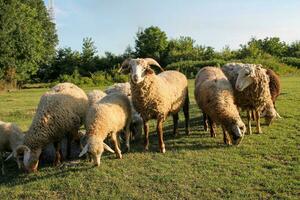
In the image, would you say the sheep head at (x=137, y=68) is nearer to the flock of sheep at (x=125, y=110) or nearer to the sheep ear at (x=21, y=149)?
the flock of sheep at (x=125, y=110)

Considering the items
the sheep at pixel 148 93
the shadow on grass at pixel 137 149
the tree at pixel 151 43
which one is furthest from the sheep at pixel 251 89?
the tree at pixel 151 43

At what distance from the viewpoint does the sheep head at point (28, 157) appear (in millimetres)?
9242

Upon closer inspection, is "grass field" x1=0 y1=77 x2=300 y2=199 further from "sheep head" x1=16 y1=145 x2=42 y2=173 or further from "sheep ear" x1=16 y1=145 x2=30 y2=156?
"sheep ear" x1=16 y1=145 x2=30 y2=156

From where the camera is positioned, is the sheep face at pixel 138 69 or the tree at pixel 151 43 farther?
the tree at pixel 151 43

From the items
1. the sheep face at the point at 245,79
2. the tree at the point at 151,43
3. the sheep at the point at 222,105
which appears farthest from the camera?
the tree at the point at 151,43

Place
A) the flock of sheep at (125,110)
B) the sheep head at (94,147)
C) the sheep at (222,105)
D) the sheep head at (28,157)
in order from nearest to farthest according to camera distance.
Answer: the sheep head at (94,147) < the sheep head at (28,157) < the flock of sheep at (125,110) < the sheep at (222,105)

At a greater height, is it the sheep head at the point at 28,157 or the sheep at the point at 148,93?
the sheep at the point at 148,93

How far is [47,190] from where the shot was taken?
809cm

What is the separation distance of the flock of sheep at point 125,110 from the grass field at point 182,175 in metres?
0.39

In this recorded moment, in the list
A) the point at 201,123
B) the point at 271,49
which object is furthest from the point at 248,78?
the point at 271,49

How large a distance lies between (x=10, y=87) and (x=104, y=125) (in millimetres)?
38133

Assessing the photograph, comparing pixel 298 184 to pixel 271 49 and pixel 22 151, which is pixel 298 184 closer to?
pixel 22 151

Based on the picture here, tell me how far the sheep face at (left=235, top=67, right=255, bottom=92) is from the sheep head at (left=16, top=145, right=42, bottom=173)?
17.4ft

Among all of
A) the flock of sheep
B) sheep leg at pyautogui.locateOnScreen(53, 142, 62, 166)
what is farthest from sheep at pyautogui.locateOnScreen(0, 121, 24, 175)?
sheep leg at pyautogui.locateOnScreen(53, 142, 62, 166)
